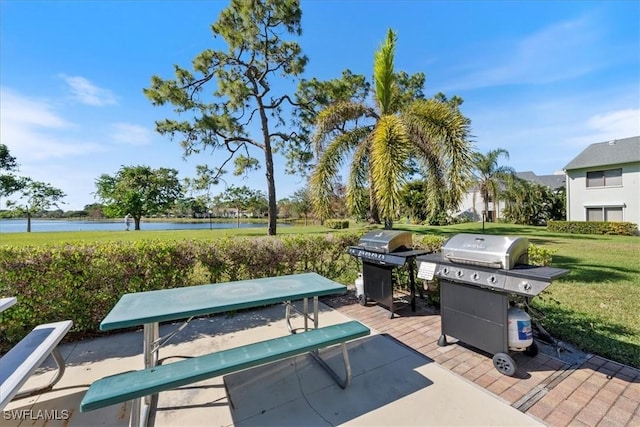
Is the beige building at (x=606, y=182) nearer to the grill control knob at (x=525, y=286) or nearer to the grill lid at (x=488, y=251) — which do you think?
the grill lid at (x=488, y=251)

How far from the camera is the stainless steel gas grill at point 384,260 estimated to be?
383 centimetres

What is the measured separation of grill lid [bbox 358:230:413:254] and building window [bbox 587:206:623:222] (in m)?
20.8

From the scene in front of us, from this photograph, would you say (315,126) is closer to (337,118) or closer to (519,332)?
(337,118)

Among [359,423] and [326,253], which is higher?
[326,253]

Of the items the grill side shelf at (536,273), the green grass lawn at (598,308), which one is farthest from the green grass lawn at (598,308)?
the grill side shelf at (536,273)

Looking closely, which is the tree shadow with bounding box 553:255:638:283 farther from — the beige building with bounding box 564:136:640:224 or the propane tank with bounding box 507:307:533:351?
the beige building with bounding box 564:136:640:224

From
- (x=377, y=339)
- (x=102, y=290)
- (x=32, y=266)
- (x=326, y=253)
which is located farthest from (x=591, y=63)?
(x=32, y=266)

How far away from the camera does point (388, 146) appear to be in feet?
16.6

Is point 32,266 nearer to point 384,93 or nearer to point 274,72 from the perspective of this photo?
point 384,93

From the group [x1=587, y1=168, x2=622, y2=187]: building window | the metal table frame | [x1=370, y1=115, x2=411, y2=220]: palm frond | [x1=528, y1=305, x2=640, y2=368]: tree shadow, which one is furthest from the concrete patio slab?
[x1=587, y1=168, x2=622, y2=187]: building window

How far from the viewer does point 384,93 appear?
6.30 meters

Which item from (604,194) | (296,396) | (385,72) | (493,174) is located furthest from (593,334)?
(493,174)

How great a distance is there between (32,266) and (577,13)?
31.3 feet

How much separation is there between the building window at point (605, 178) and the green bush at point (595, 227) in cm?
277
